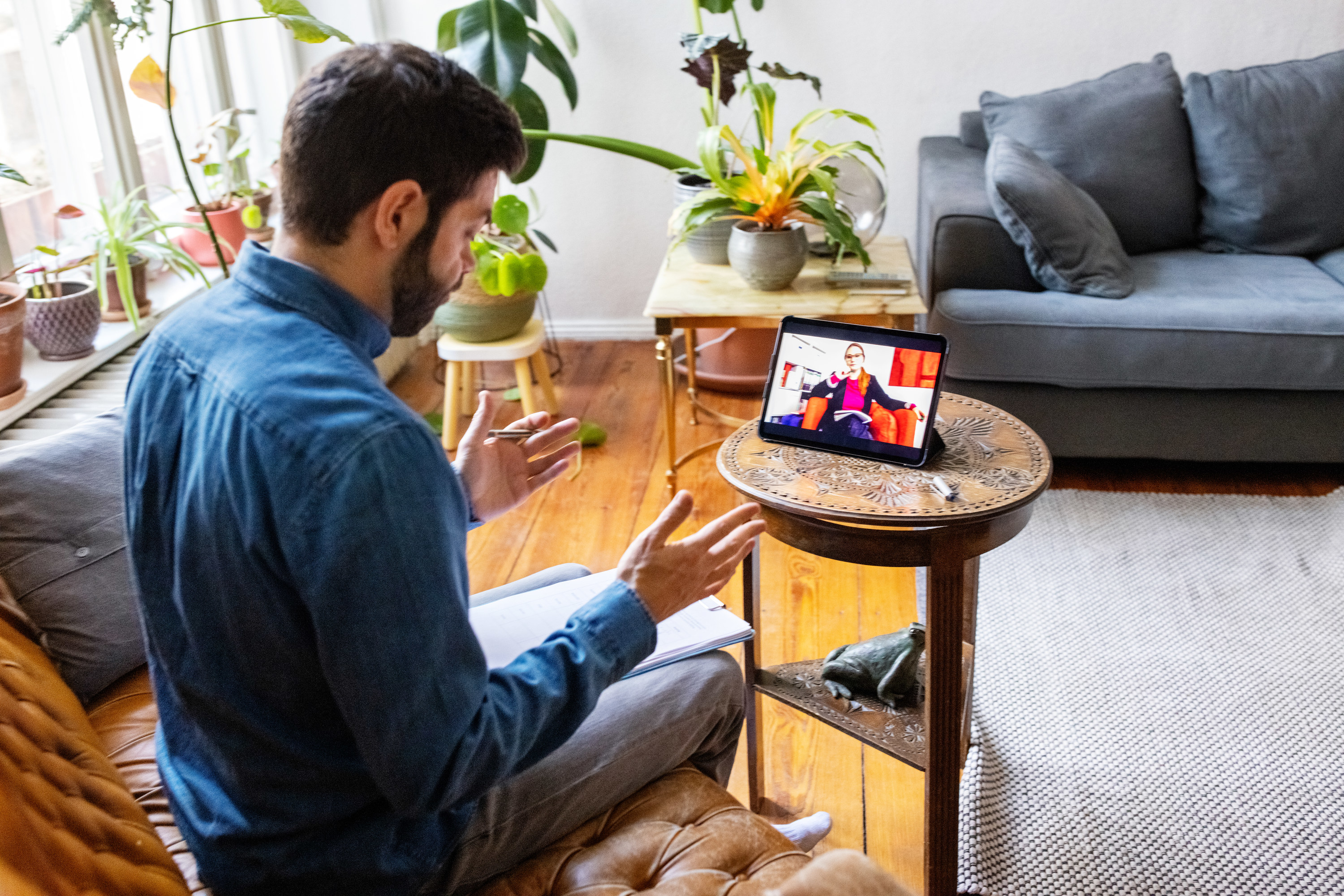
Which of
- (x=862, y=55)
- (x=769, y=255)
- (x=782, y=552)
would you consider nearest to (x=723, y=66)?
(x=769, y=255)

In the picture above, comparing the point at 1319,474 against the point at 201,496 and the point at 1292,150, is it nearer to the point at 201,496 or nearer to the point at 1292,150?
the point at 1292,150

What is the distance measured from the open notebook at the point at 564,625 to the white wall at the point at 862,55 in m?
2.35

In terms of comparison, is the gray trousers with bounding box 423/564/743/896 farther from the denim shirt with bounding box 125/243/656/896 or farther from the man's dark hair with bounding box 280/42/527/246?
the man's dark hair with bounding box 280/42/527/246

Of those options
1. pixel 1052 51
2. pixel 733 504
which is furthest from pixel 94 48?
pixel 1052 51

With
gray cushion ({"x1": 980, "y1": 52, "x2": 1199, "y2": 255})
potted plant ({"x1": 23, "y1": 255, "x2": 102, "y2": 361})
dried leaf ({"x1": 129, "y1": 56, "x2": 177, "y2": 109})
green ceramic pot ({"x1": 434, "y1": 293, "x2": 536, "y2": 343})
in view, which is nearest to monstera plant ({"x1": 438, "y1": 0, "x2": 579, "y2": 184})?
green ceramic pot ({"x1": 434, "y1": 293, "x2": 536, "y2": 343})

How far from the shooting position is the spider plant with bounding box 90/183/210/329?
215cm

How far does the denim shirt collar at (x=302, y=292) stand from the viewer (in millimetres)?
935

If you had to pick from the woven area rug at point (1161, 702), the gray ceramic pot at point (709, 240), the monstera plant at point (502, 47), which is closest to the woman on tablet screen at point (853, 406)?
the woven area rug at point (1161, 702)

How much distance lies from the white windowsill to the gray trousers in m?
1.33

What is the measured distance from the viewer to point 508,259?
2678 mm

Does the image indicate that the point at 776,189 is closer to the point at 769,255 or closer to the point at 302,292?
the point at 769,255

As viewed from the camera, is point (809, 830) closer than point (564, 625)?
No

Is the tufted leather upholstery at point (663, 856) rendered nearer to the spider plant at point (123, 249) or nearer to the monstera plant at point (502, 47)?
the spider plant at point (123, 249)

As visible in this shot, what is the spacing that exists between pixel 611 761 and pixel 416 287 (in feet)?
1.73
